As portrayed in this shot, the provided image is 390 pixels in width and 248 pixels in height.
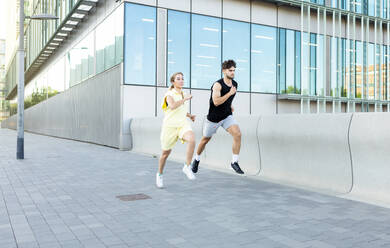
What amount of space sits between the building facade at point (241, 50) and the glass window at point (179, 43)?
42 millimetres

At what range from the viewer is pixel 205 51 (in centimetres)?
1738

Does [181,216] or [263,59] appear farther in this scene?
[263,59]

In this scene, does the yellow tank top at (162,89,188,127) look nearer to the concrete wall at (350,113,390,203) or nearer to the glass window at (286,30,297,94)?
the concrete wall at (350,113,390,203)

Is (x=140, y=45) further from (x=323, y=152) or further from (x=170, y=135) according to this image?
(x=323, y=152)

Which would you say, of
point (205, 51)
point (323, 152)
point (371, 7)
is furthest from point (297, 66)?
point (323, 152)

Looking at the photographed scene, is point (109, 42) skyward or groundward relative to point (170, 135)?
skyward

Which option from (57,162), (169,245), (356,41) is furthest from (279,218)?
(356,41)

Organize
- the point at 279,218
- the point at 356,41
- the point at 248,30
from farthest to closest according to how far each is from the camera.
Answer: the point at 356,41 → the point at 248,30 → the point at 279,218

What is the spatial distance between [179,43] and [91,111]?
5.82 m

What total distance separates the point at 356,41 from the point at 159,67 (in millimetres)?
12671

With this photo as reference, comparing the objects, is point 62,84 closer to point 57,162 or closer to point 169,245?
point 57,162

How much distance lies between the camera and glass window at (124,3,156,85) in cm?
1545

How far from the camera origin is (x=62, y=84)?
27906 mm

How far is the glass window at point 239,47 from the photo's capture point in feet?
58.9
